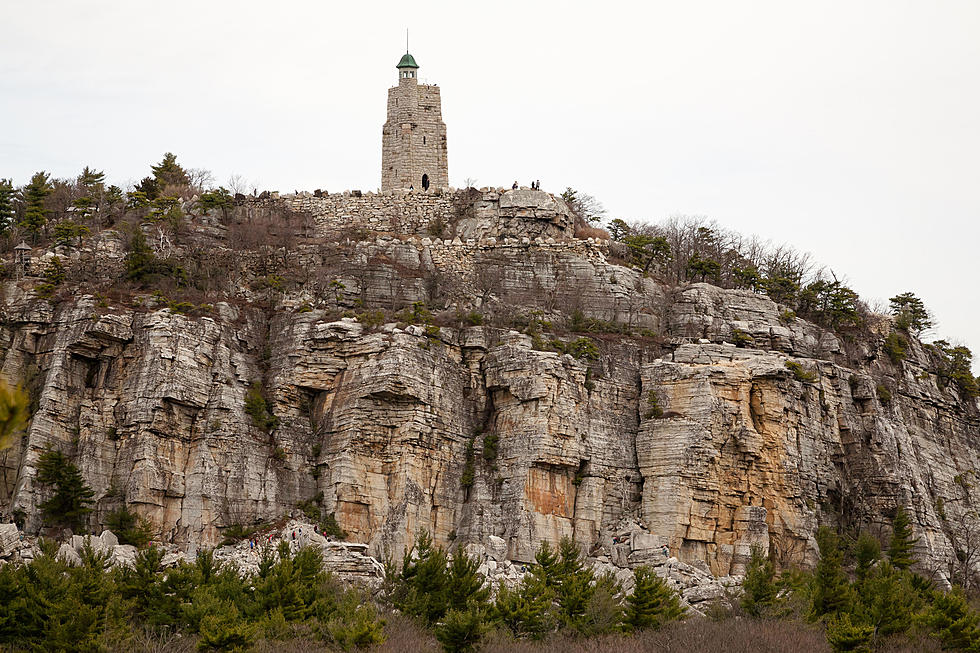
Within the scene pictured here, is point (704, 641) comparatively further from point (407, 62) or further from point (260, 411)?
point (407, 62)

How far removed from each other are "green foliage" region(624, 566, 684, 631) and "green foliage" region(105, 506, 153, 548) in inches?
654

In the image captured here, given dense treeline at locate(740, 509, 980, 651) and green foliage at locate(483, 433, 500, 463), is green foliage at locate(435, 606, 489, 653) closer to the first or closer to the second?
dense treeline at locate(740, 509, 980, 651)

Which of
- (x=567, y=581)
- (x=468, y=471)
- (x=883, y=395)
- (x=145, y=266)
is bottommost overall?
(x=567, y=581)

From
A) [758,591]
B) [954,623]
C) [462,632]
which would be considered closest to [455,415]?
[758,591]

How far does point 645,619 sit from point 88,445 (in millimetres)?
20760

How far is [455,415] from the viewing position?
52.9 meters

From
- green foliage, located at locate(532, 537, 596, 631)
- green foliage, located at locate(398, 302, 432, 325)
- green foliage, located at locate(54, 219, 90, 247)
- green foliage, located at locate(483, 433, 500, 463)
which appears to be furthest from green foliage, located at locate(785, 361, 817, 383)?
green foliage, located at locate(54, 219, 90, 247)

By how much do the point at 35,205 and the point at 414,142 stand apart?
1894cm

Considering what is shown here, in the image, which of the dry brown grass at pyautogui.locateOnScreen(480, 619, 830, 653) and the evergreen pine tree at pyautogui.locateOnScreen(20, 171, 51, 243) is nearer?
the dry brown grass at pyautogui.locateOnScreen(480, 619, 830, 653)

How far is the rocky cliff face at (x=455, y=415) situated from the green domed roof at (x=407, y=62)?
16.2m

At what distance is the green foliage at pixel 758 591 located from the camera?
46531 mm

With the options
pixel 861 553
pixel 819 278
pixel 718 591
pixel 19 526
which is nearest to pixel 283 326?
pixel 19 526

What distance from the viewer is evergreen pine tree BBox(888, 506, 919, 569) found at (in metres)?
52.3

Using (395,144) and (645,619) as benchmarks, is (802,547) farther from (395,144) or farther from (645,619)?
(395,144)
